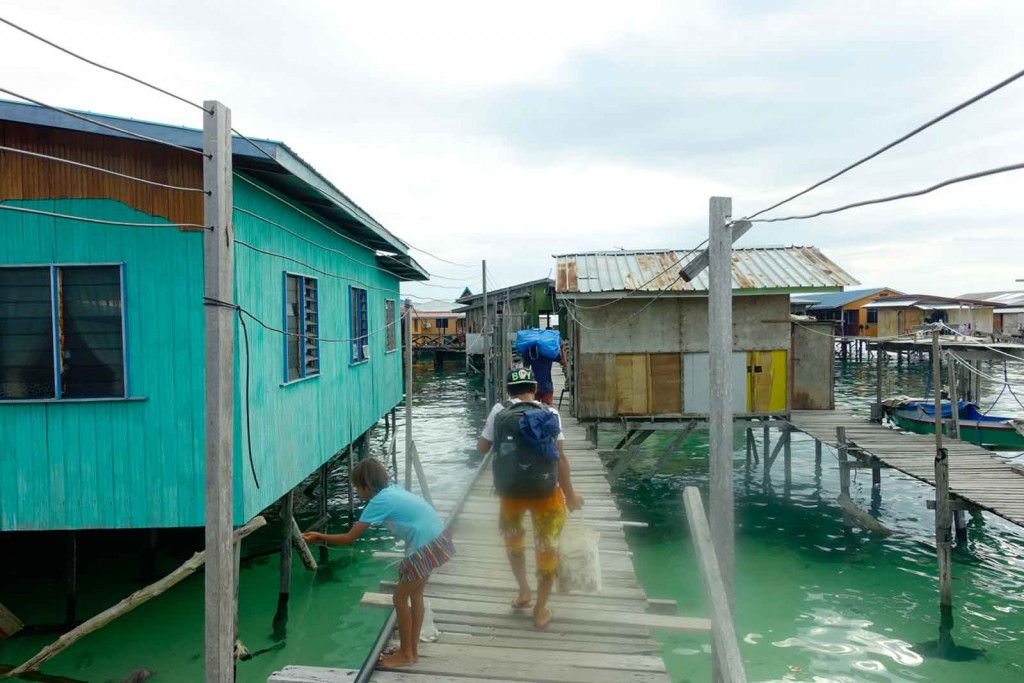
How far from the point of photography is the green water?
8.77 meters

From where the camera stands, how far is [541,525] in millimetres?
5098

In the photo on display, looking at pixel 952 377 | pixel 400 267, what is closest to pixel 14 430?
pixel 400 267

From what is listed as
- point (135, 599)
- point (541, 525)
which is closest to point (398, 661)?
point (541, 525)

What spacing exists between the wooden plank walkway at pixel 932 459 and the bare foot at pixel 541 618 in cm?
751

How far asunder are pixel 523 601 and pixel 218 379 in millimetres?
2861

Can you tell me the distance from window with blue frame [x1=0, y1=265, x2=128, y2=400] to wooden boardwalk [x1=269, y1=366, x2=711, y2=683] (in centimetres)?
426

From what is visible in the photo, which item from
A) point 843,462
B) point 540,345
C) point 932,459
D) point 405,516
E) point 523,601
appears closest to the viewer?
point 405,516

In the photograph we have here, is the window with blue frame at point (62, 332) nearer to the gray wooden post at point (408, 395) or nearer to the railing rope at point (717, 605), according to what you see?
the gray wooden post at point (408, 395)

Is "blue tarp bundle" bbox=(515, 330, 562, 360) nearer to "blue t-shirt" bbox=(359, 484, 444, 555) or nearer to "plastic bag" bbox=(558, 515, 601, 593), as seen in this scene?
"plastic bag" bbox=(558, 515, 601, 593)

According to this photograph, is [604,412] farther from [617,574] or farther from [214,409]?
[214,409]

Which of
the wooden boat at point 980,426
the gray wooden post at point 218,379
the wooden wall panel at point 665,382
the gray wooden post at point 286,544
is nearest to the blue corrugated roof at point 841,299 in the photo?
the wooden boat at point 980,426

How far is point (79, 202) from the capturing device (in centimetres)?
741

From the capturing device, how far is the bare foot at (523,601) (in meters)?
5.43

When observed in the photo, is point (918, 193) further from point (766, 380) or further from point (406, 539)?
point (766, 380)
